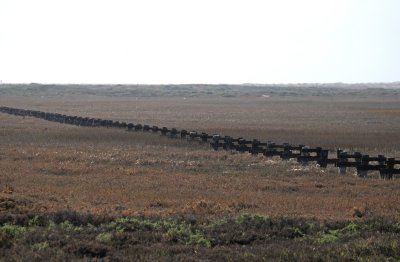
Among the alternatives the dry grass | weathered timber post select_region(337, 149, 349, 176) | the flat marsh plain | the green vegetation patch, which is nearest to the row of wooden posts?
weathered timber post select_region(337, 149, 349, 176)

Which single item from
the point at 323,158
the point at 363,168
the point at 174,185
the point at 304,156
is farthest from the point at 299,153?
the point at 174,185

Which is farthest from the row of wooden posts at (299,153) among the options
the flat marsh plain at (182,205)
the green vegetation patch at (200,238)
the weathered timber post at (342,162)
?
the green vegetation patch at (200,238)

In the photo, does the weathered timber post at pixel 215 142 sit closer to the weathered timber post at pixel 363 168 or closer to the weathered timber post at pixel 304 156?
the weathered timber post at pixel 304 156

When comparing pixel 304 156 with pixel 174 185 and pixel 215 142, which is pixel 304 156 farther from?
pixel 174 185

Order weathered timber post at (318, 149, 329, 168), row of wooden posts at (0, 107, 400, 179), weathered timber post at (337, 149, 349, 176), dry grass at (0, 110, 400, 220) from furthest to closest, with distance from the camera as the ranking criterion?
weathered timber post at (318, 149, 329, 168) → weathered timber post at (337, 149, 349, 176) → row of wooden posts at (0, 107, 400, 179) → dry grass at (0, 110, 400, 220)

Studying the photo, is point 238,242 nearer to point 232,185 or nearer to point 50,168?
point 232,185

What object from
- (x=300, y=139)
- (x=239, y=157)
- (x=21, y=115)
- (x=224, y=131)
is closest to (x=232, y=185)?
(x=239, y=157)

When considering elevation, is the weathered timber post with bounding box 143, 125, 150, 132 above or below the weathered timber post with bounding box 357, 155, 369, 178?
below

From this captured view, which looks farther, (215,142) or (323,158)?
(215,142)

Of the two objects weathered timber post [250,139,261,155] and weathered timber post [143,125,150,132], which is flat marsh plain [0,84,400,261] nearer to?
weathered timber post [250,139,261,155]

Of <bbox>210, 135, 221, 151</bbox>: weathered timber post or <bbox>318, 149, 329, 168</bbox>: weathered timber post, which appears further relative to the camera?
<bbox>210, 135, 221, 151</bbox>: weathered timber post

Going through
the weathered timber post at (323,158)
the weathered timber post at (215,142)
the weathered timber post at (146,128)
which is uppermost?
the weathered timber post at (323,158)

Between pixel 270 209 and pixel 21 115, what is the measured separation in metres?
54.6

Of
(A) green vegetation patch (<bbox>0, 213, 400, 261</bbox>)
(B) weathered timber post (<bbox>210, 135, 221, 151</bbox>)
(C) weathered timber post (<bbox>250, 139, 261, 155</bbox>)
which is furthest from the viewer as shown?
(B) weathered timber post (<bbox>210, 135, 221, 151</bbox>)
